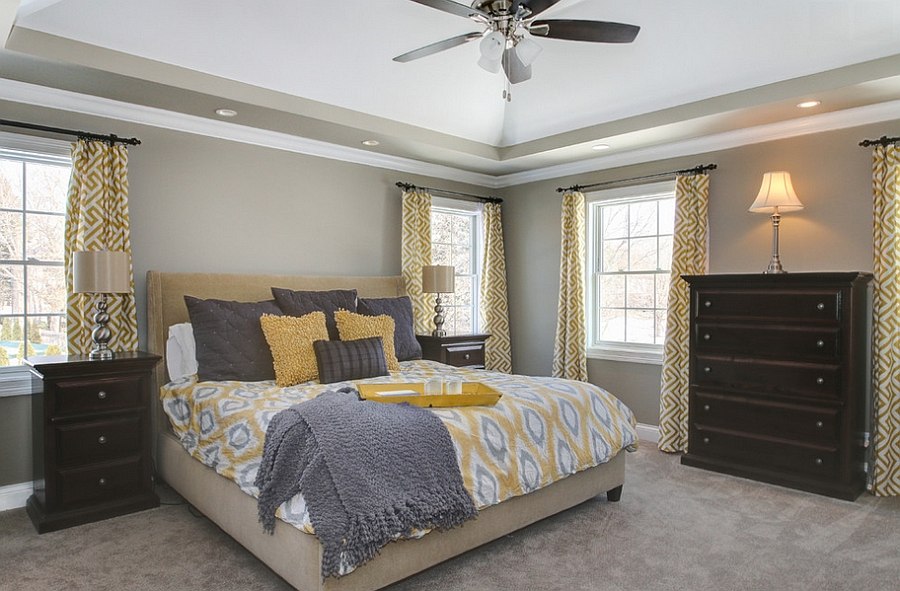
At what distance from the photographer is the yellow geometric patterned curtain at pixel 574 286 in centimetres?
538

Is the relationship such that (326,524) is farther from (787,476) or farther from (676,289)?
(676,289)

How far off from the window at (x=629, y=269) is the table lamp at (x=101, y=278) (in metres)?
3.75

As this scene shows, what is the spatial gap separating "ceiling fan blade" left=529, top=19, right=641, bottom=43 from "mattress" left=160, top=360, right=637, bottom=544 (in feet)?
5.70

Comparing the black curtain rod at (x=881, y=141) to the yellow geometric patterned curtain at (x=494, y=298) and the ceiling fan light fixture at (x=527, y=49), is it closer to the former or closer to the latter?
the ceiling fan light fixture at (x=527, y=49)

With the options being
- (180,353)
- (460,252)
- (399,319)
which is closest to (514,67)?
(399,319)

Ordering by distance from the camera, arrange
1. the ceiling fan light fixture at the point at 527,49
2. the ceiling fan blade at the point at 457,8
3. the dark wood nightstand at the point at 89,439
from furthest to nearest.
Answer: the dark wood nightstand at the point at 89,439
the ceiling fan light fixture at the point at 527,49
the ceiling fan blade at the point at 457,8

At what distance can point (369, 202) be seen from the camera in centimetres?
519

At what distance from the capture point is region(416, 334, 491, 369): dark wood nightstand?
16.1 ft

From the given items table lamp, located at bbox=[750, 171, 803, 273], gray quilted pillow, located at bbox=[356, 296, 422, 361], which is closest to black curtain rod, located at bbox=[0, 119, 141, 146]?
gray quilted pillow, located at bbox=[356, 296, 422, 361]

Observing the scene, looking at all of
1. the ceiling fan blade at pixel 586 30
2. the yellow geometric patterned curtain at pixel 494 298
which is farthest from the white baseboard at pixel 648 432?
the ceiling fan blade at pixel 586 30

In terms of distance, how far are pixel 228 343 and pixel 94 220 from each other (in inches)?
43.1

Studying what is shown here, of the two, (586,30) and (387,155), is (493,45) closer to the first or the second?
(586,30)

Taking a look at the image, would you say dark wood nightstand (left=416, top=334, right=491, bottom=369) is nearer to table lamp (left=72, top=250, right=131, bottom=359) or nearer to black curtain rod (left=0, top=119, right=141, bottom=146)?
table lamp (left=72, top=250, right=131, bottom=359)

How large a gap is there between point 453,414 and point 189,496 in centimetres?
→ 164
